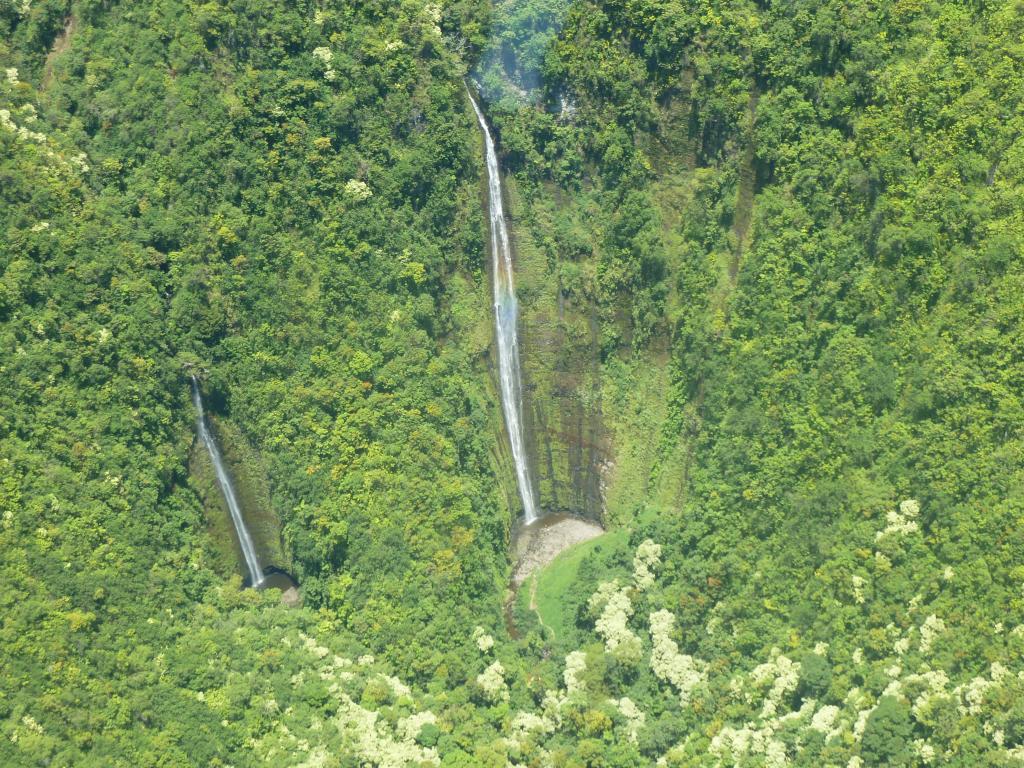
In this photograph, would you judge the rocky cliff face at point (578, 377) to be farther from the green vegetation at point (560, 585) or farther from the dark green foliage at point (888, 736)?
the dark green foliage at point (888, 736)

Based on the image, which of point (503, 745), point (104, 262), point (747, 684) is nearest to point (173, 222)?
point (104, 262)

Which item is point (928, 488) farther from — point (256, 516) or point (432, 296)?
point (256, 516)

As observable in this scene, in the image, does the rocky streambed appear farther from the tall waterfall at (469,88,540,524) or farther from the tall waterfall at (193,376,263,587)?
the tall waterfall at (193,376,263,587)

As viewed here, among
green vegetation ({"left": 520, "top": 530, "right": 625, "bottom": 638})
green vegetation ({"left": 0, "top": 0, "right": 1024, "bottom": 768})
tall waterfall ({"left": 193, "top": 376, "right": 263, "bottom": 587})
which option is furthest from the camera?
green vegetation ({"left": 520, "top": 530, "right": 625, "bottom": 638})

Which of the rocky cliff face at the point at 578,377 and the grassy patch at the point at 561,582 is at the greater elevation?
the rocky cliff face at the point at 578,377

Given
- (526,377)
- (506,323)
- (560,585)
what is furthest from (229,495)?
(560,585)

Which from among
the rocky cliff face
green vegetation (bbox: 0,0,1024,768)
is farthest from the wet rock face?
green vegetation (bbox: 0,0,1024,768)

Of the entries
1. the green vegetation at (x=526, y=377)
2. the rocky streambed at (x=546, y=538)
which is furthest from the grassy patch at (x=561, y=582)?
the rocky streambed at (x=546, y=538)
